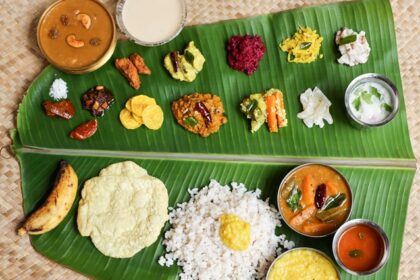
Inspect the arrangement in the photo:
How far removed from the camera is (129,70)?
5469 millimetres

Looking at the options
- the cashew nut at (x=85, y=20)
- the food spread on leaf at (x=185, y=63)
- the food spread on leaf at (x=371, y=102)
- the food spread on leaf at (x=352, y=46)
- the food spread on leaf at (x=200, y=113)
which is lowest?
the food spread on leaf at (x=371, y=102)

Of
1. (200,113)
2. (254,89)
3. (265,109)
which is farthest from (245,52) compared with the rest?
(200,113)

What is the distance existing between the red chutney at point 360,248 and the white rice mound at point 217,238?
518 mm

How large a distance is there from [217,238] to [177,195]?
0.60m

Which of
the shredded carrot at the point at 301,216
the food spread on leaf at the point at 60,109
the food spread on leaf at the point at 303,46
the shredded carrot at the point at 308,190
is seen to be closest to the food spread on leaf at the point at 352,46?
the food spread on leaf at the point at 303,46

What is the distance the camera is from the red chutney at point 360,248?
5.12 metres

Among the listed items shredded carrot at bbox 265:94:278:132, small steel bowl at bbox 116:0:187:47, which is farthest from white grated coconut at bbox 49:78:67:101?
shredded carrot at bbox 265:94:278:132

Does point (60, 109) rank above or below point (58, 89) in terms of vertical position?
below

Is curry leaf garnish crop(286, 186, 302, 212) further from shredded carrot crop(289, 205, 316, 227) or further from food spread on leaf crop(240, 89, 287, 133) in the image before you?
food spread on leaf crop(240, 89, 287, 133)

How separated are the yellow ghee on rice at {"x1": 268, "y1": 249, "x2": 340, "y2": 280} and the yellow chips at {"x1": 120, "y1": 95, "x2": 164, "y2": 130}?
5.81 ft

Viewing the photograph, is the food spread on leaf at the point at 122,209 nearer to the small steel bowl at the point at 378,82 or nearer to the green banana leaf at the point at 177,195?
the green banana leaf at the point at 177,195

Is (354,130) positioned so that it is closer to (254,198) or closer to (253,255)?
(254,198)

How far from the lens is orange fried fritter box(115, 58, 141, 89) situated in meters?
5.47

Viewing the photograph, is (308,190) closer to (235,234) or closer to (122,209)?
(235,234)
